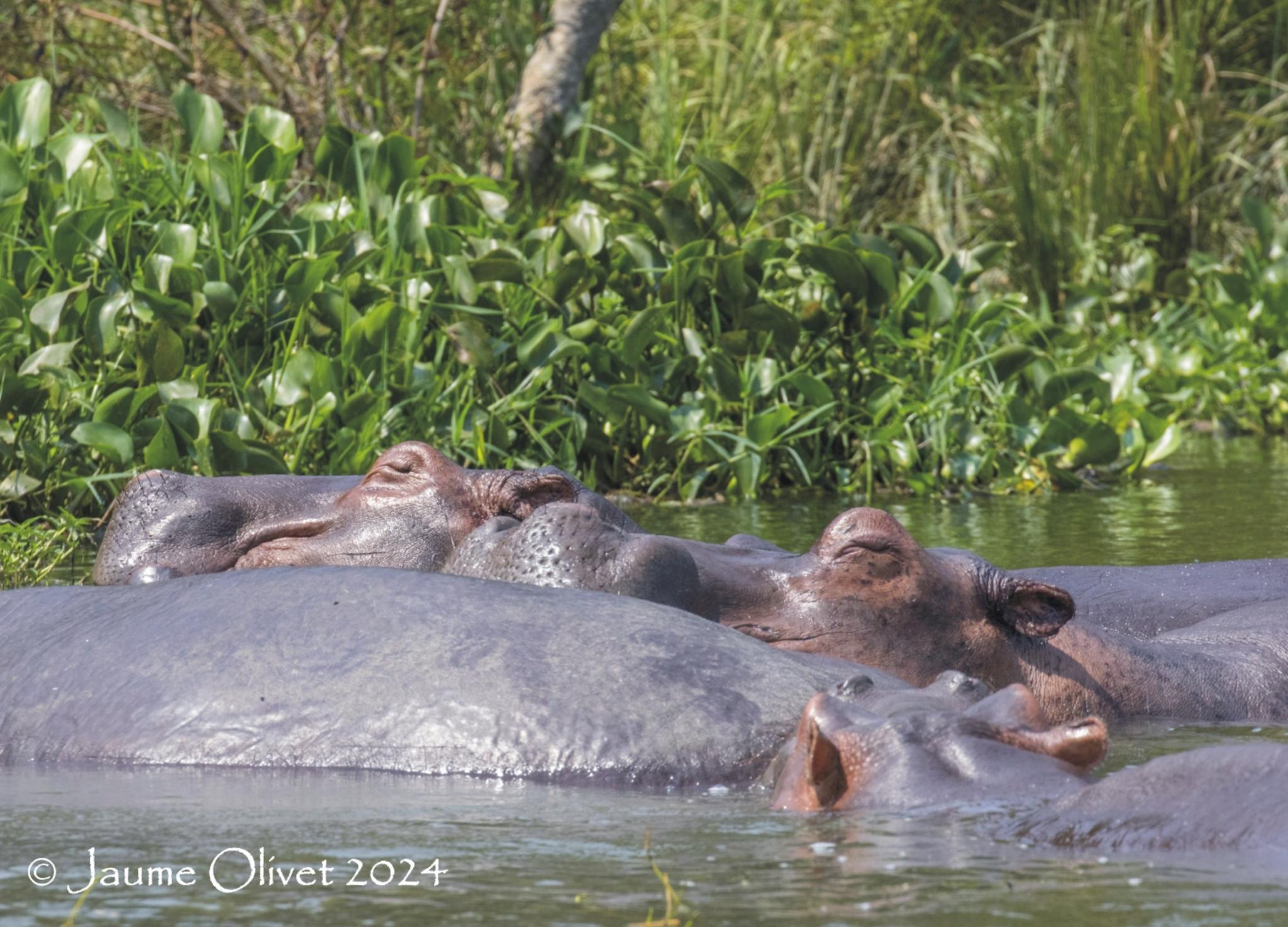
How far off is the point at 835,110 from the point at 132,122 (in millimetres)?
6267

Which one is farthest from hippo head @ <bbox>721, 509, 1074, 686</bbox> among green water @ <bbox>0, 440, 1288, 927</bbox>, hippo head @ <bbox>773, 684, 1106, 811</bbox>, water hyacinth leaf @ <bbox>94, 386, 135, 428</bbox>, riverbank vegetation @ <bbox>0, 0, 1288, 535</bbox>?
water hyacinth leaf @ <bbox>94, 386, 135, 428</bbox>

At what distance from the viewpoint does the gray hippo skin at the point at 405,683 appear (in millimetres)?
2555

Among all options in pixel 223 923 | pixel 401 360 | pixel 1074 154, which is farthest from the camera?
pixel 1074 154

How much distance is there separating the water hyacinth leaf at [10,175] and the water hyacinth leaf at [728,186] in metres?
2.20

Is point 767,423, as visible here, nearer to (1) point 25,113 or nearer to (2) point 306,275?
(2) point 306,275

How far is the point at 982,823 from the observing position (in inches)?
83.8

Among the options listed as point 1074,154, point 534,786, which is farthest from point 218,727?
point 1074,154

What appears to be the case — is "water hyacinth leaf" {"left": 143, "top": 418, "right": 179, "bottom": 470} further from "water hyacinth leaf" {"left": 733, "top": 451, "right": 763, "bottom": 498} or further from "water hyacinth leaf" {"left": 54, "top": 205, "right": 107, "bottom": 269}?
"water hyacinth leaf" {"left": 733, "top": 451, "right": 763, "bottom": 498}

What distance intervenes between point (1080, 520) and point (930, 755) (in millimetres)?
3862

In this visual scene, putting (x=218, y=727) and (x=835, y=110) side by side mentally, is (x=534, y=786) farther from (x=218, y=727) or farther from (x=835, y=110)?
(x=835, y=110)

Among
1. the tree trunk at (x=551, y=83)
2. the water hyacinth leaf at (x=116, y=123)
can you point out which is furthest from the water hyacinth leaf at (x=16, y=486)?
the tree trunk at (x=551, y=83)

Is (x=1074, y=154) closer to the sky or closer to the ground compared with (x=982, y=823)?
closer to the sky

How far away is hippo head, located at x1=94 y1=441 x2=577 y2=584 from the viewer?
312 centimetres

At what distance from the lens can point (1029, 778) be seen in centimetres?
223
